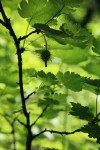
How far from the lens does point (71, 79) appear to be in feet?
3.16

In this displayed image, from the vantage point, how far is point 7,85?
116 cm

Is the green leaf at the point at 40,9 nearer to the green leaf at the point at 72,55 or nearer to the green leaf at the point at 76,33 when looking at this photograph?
the green leaf at the point at 76,33

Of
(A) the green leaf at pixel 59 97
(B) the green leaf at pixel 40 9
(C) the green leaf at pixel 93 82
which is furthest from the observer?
(A) the green leaf at pixel 59 97

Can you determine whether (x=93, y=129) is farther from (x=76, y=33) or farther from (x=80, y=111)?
(x=76, y=33)

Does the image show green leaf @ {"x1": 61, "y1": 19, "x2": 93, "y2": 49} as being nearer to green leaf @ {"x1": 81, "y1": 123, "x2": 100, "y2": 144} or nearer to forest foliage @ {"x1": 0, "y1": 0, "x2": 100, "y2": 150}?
forest foliage @ {"x1": 0, "y1": 0, "x2": 100, "y2": 150}

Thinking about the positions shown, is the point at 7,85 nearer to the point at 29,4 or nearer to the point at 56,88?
the point at 56,88

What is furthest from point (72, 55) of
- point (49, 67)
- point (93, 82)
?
point (93, 82)

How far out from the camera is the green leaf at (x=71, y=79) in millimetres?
958

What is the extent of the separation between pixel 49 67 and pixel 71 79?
30cm

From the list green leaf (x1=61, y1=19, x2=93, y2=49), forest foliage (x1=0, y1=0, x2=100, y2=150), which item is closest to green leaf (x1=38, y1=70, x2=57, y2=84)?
forest foliage (x1=0, y1=0, x2=100, y2=150)

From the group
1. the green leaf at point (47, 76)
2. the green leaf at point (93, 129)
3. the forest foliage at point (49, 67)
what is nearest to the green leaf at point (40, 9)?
the forest foliage at point (49, 67)

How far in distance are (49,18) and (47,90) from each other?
0.95 feet

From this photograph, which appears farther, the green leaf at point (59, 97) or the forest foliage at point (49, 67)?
the green leaf at point (59, 97)

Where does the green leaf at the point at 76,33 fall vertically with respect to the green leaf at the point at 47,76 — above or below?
above
